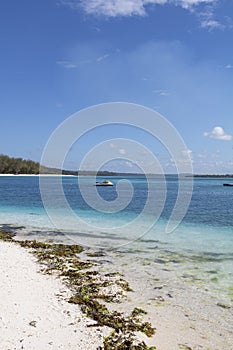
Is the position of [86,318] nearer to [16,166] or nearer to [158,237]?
[158,237]

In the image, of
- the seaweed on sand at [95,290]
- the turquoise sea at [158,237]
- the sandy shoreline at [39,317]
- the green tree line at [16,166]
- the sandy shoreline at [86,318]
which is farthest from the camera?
the green tree line at [16,166]

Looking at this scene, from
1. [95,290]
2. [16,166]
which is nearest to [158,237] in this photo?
[95,290]

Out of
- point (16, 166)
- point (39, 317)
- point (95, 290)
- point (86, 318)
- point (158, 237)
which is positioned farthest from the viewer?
point (16, 166)

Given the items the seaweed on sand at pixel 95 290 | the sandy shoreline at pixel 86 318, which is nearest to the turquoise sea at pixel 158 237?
the sandy shoreline at pixel 86 318

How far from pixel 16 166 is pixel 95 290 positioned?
168 meters

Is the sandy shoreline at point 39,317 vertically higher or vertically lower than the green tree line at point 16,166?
lower

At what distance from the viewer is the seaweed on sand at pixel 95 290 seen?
7.54 metres

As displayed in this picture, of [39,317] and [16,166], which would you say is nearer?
[39,317]

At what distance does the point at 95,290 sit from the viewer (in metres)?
10.6

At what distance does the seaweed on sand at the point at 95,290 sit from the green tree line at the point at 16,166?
15707 centimetres

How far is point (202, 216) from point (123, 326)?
24737 millimetres

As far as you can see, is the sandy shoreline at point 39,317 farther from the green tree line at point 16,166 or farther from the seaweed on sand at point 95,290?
the green tree line at point 16,166

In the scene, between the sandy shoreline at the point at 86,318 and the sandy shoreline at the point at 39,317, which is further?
the sandy shoreline at the point at 86,318

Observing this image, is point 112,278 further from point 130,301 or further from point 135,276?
point 130,301
